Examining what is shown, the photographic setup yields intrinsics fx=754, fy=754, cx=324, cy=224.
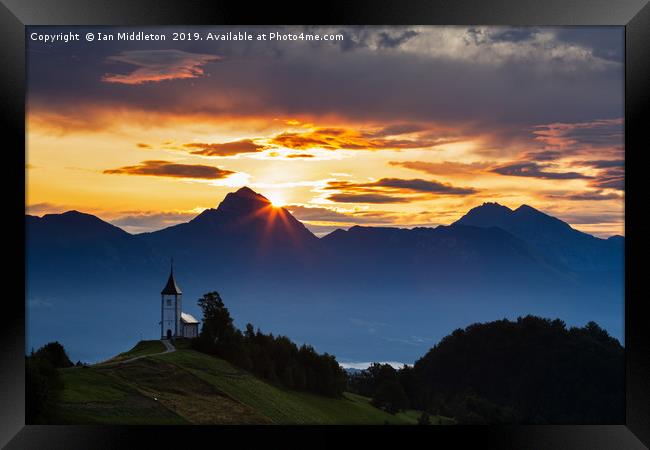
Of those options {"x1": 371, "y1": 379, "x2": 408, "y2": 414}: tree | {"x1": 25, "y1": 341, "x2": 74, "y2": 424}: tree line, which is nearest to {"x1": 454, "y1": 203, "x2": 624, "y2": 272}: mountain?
{"x1": 371, "y1": 379, "x2": 408, "y2": 414}: tree

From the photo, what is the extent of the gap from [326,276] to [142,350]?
12311mm

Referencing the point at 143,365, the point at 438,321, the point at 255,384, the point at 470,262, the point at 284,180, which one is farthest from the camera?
the point at 470,262

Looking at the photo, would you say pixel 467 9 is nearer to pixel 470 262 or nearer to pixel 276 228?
pixel 276 228

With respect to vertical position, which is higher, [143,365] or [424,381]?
[143,365]

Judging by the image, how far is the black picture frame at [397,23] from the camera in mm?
16906

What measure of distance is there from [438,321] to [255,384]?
11820 millimetres

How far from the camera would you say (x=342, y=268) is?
45.5 meters

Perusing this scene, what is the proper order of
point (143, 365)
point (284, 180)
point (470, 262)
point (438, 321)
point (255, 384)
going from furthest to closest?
point (470, 262), point (438, 321), point (255, 384), point (143, 365), point (284, 180)

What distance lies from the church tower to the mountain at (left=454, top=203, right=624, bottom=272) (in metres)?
15.1

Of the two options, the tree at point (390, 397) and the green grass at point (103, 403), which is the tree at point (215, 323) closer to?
the tree at point (390, 397)

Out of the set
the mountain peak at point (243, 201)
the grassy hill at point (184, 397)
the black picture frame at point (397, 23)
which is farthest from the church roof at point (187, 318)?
the black picture frame at point (397, 23)

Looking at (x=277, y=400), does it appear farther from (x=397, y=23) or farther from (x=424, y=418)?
(x=397, y=23)

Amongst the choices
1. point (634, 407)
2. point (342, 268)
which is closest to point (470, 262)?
point (342, 268)

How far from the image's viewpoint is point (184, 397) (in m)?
32.2
